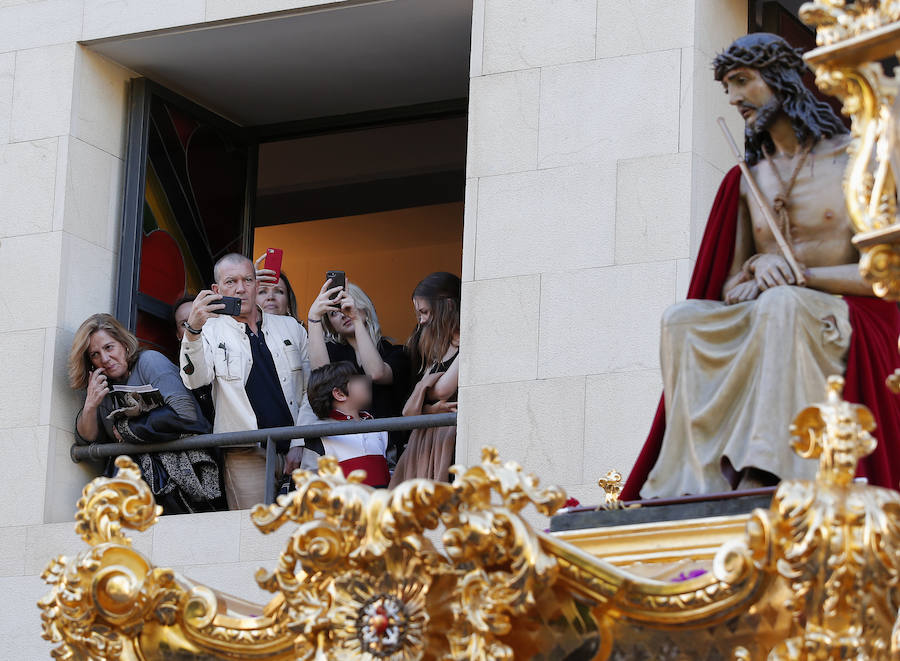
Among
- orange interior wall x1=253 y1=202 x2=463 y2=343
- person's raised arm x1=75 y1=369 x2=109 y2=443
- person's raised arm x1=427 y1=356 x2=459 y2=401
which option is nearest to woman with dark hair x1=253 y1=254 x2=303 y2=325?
person's raised arm x1=75 y1=369 x2=109 y2=443

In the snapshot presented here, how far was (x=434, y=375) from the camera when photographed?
1006 cm

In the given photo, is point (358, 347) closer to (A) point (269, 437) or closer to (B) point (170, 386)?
(A) point (269, 437)

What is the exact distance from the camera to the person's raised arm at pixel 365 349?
10.2 meters

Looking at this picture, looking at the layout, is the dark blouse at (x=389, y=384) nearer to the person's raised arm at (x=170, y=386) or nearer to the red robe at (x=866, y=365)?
the person's raised arm at (x=170, y=386)

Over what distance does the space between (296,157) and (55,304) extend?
348 centimetres

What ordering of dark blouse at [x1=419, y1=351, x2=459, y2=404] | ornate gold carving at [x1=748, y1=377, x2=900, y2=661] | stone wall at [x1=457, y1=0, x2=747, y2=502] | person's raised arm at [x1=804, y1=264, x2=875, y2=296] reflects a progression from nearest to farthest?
1. ornate gold carving at [x1=748, y1=377, x2=900, y2=661]
2. person's raised arm at [x1=804, y1=264, x2=875, y2=296]
3. stone wall at [x1=457, y1=0, x2=747, y2=502]
4. dark blouse at [x1=419, y1=351, x2=459, y2=404]

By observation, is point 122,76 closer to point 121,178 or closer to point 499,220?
point 121,178

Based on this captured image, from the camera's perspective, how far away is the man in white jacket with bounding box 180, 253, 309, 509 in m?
10.3

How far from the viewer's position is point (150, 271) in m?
11.6

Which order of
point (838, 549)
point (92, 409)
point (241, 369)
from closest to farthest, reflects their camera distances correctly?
point (838, 549) < point (241, 369) < point (92, 409)

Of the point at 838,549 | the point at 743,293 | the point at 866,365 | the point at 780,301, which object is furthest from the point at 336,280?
the point at 838,549

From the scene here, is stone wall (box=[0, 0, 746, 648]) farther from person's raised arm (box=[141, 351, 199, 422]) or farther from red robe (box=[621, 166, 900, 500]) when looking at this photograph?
red robe (box=[621, 166, 900, 500])

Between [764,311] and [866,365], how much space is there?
0.33 m

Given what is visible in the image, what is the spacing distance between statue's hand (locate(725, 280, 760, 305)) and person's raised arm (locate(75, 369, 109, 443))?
14.2 feet
